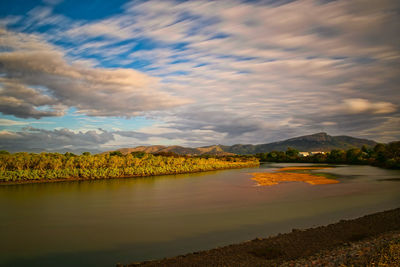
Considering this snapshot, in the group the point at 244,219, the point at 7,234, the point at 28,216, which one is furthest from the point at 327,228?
the point at 28,216

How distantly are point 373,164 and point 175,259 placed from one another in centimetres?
8017

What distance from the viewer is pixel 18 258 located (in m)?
10.5

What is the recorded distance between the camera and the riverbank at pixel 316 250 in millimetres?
7688

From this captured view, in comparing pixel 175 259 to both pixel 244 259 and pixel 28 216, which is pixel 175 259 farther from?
pixel 28 216

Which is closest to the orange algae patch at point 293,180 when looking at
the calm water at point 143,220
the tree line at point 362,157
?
the calm water at point 143,220

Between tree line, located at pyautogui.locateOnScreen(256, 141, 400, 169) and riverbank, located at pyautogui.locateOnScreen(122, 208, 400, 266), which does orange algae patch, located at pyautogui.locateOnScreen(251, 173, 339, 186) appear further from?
tree line, located at pyautogui.locateOnScreen(256, 141, 400, 169)

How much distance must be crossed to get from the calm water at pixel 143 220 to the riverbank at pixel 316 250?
1615 mm

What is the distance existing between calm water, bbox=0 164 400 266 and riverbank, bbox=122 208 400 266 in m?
1.62

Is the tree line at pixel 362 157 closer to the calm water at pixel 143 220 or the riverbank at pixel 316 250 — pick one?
the calm water at pixel 143 220

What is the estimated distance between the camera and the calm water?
11094 millimetres

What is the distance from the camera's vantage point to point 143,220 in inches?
638

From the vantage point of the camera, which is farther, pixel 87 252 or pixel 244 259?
pixel 87 252

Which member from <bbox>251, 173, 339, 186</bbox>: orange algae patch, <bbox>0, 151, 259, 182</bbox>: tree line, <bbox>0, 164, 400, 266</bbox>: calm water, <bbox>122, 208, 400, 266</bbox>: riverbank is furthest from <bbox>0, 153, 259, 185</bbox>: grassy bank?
<bbox>122, 208, 400, 266</bbox>: riverbank

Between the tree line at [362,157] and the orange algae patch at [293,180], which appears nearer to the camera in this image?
the orange algae patch at [293,180]
